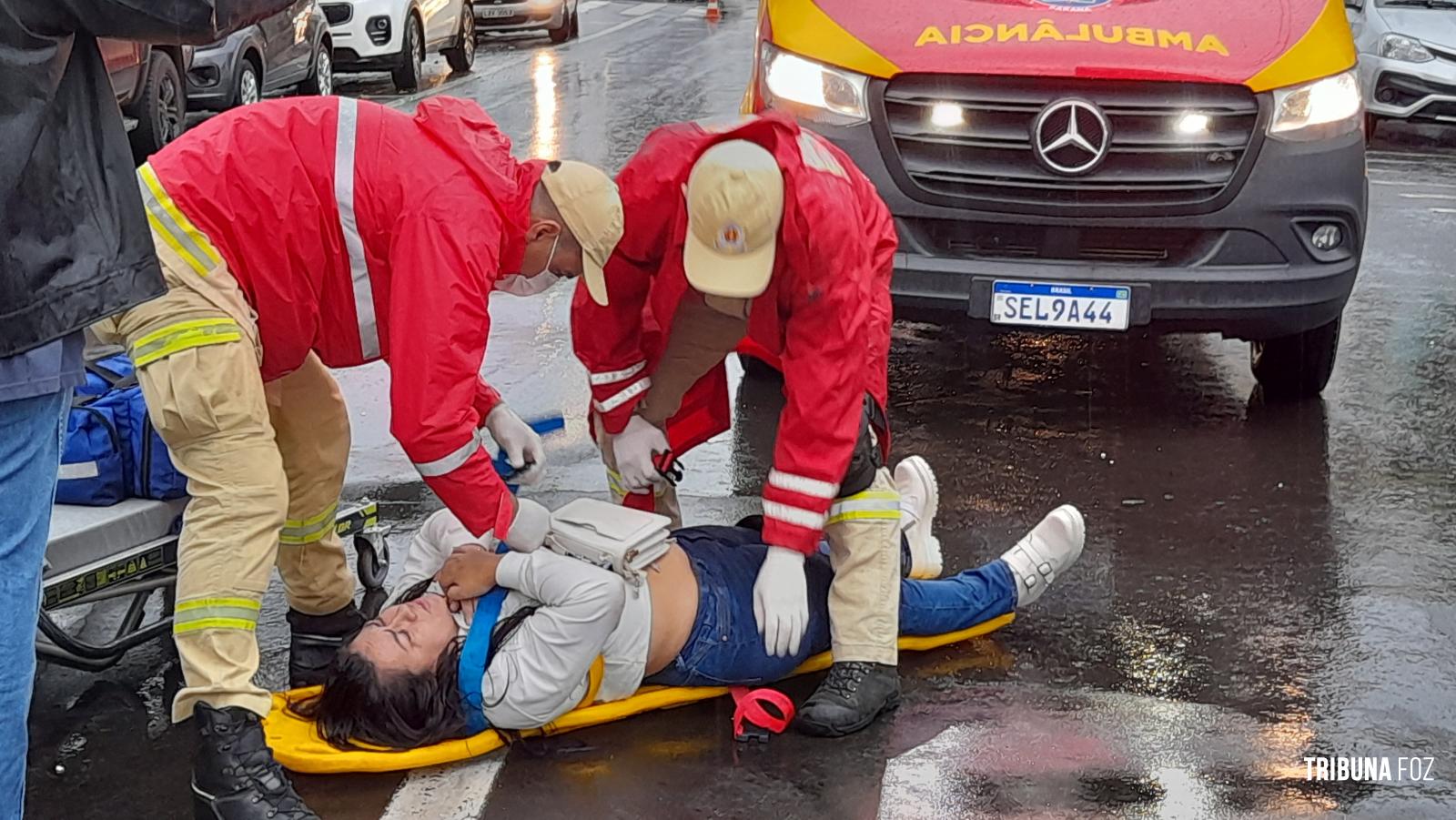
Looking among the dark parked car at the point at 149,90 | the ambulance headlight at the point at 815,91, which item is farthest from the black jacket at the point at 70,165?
the dark parked car at the point at 149,90

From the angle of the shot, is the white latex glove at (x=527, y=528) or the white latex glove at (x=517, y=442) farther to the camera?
the white latex glove at (x=517, y=442)

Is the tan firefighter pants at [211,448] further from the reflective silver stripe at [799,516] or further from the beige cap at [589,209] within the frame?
the reflective silver stripe at [799,516]

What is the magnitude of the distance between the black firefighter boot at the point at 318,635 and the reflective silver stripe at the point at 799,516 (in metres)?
1.11

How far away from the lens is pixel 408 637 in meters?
3.59

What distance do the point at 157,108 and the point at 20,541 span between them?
844cm

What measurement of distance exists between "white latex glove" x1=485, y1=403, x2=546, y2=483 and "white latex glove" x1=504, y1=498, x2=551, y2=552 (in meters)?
0.42

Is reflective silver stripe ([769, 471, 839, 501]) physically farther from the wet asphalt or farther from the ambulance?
the ambulance

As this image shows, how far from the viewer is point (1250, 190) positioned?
547 centimetres

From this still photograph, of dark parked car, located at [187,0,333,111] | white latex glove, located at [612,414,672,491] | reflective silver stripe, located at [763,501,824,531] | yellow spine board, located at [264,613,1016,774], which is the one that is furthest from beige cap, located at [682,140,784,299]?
dark parked car, located at [187,0,333,111]

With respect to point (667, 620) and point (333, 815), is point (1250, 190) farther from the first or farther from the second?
point (333, 815)

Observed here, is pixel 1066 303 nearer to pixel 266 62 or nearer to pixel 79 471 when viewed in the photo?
pixel 79 471

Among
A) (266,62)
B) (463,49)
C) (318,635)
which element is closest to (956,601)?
(318,635)

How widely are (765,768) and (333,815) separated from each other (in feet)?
2.96

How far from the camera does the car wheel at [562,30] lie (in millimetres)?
19547
